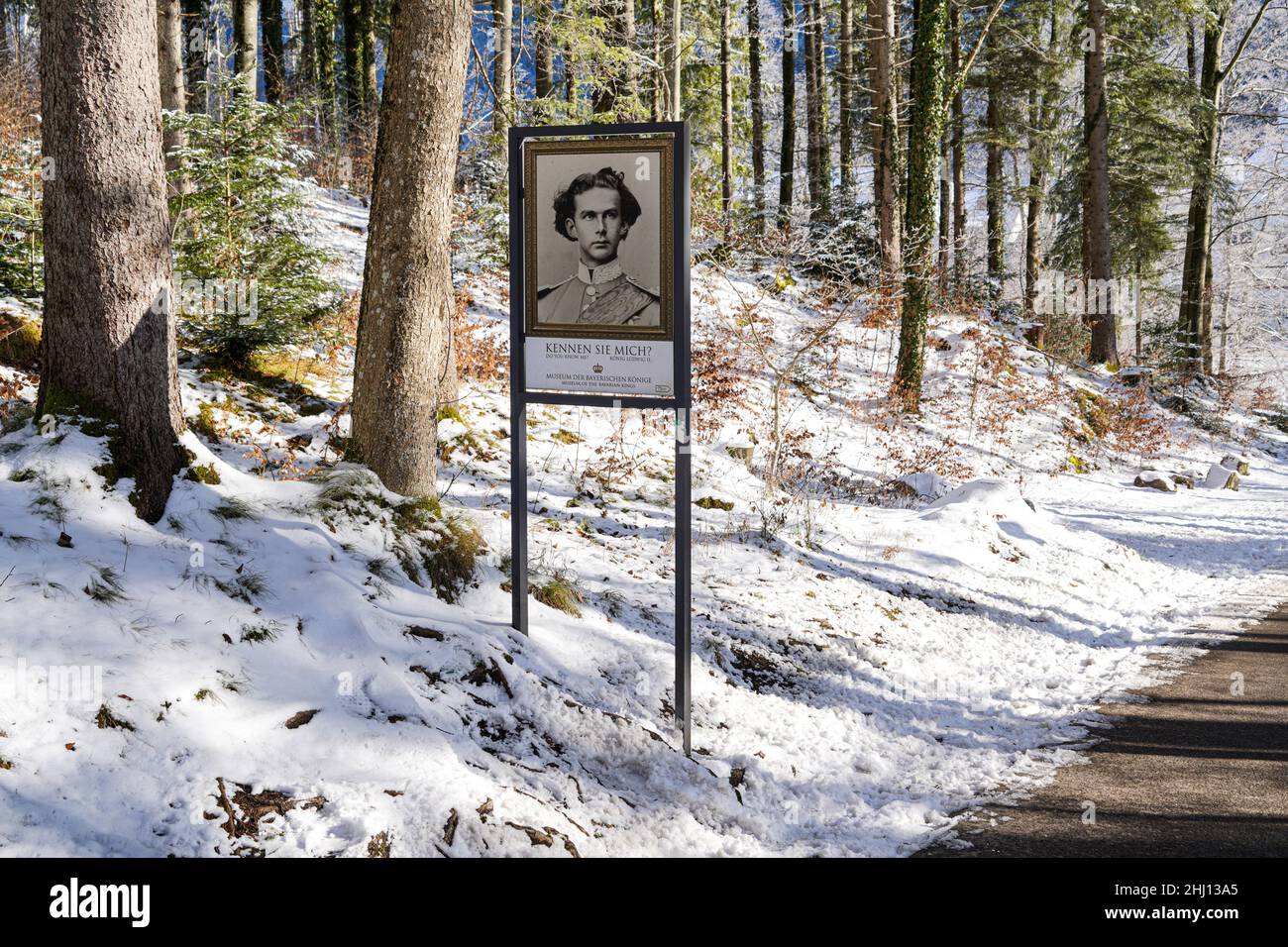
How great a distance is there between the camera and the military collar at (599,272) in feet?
17.7

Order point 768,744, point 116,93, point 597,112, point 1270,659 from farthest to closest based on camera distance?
point 597,112 → point 1270,659 → point 768,744 → point 116,93

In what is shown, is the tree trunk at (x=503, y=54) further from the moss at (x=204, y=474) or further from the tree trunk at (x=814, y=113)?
the moss at (x=204, y=474)

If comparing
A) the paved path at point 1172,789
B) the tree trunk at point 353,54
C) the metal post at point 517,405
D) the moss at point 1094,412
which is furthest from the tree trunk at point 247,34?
the moss at point 1094,412

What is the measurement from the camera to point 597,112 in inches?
648

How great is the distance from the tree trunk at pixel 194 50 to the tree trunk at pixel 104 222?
390 inches

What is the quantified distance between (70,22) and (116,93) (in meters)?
0.43

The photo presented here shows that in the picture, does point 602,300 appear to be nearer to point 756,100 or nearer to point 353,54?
point 756,100

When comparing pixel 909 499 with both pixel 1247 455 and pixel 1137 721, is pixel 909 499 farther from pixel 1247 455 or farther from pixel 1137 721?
pixel 1247 455

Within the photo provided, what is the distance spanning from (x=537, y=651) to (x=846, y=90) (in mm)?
27507

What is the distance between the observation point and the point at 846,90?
28.9 m

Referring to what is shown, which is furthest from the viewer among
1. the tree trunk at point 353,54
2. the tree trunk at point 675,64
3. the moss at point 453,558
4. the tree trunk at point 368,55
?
the tree trunk at point 353,54

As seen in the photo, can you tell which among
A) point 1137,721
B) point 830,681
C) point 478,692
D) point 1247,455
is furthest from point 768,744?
point 1247,455

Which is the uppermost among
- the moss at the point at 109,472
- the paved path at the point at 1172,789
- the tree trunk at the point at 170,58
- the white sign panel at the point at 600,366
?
the tree trunk at the point at 170,58

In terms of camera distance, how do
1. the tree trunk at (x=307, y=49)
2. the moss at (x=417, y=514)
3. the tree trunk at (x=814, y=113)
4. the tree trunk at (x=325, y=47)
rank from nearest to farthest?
the moss at (x=417, y=514)
the tree trunk at (x=814, y=113)
the tree trunk at (x=325, y=47)
the tree trunk at (x=307, y=49)
